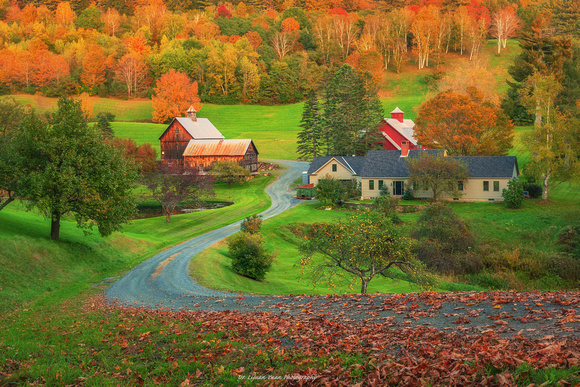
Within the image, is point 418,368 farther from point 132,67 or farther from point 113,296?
point 132,67

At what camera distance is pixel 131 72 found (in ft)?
413

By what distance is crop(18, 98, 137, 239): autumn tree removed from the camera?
96.5 feet

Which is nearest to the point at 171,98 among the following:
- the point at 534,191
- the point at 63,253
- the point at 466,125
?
the point at 466,125

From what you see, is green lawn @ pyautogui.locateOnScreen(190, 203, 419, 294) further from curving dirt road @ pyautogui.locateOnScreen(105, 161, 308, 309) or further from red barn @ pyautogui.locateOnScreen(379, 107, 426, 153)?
red barn @ pyautogui.locateOnScreen(379, 107, 426, 153)

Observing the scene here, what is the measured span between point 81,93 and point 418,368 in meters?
130

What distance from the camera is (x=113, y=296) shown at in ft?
74.8

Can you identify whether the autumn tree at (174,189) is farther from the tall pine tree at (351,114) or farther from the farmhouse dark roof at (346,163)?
the tall pine tree at (351,114)

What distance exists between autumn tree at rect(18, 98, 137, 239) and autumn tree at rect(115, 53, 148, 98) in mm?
99087

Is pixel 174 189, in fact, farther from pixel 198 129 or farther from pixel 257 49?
pixel 257 49

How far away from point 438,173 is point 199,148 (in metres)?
41.6

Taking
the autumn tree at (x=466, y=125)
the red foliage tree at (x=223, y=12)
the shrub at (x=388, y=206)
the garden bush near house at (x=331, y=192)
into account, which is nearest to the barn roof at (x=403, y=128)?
A: the autumn tree at (x=466, y=125)

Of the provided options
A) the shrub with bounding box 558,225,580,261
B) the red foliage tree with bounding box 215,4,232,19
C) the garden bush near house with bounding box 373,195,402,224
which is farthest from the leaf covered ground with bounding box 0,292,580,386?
the red foliage tree with bounding box 215,4,232,19

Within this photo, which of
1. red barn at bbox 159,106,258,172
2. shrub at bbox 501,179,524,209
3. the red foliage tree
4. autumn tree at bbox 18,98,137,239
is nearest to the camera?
autumn tree at bbox 18,98,137,239

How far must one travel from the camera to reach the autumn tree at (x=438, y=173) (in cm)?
5492
